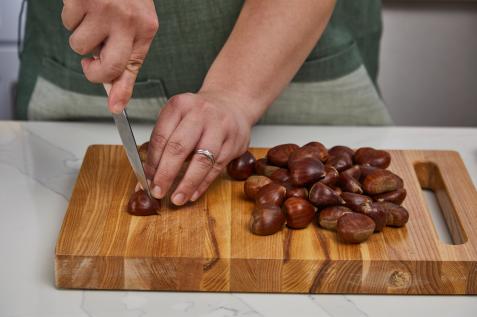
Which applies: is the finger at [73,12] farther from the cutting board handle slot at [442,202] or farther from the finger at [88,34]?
the cutting board handle slot at [442,202]

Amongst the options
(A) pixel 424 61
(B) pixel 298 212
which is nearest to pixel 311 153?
(B) pixel 298 212

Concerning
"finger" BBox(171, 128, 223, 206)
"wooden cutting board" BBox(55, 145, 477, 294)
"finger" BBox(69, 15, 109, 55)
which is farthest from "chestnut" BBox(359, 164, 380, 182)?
"finger" BBox(69, 15, 109, 55)

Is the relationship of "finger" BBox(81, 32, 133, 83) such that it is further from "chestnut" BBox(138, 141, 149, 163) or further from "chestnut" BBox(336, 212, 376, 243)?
"chestnut" BBox(336, 212, 376, 243)

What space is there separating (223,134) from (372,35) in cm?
56

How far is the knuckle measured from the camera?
1.11 m

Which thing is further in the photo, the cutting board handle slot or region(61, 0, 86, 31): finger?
the cutting board handle slot

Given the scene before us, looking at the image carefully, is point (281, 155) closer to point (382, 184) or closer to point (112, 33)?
point (382, 184)

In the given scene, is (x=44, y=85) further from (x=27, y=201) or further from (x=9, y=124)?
(x=27, y=201)

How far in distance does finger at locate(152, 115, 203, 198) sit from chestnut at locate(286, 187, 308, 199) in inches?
6.0

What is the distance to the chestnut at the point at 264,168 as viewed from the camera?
117 cm

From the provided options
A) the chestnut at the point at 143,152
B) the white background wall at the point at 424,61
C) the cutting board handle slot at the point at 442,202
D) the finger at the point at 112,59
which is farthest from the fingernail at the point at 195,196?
the white background wall at the point at 424,61

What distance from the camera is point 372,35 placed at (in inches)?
63.0

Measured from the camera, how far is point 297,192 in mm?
1084

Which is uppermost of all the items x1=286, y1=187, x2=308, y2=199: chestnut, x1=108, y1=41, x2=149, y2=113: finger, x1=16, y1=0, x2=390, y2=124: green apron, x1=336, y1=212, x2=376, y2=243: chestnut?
x1=108, y1=41, x2=149, y2=113: finger
